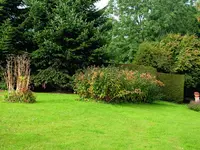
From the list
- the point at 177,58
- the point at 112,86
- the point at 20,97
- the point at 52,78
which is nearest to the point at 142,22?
the point at 177,58

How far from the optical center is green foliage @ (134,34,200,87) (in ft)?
62.3

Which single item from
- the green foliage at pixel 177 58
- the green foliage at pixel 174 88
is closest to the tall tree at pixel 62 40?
the green foliage at pixel 177 58

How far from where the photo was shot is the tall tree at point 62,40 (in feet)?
49.6

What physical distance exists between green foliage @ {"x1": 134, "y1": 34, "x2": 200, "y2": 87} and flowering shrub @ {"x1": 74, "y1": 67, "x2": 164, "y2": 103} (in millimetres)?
6062

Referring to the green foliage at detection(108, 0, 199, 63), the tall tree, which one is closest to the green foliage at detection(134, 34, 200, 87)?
the tall tree

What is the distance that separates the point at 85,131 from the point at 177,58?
14.8 meters

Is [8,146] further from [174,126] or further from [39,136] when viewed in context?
[174,126]

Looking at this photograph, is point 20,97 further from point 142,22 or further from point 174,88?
point 142,22

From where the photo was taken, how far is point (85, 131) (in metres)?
6.38

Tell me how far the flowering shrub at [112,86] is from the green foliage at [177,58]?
19.9ft

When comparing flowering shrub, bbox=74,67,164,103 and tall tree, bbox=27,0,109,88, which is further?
tall tree, bbox=27,0,109,88

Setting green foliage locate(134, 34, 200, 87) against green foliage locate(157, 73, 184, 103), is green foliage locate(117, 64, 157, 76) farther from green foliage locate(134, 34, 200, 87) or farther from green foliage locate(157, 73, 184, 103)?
green foliage locate(134, 34, 200, 87)

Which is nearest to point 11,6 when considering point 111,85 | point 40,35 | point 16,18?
point 16,18

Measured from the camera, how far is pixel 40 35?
15281 millimetres
